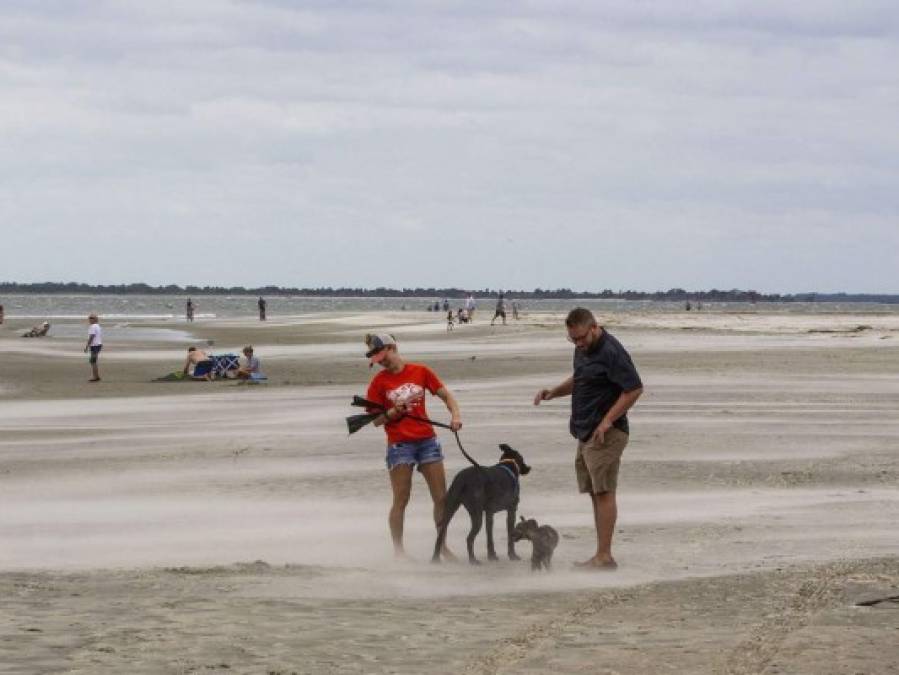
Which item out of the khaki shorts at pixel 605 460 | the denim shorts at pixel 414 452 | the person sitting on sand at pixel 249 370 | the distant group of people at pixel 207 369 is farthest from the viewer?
the distant group of people at pixel 207 369

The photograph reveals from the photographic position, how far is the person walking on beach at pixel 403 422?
10555 millimetres

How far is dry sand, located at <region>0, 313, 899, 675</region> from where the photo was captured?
25.0ft

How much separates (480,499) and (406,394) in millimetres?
878

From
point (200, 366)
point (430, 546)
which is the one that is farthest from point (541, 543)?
point (200, 366)

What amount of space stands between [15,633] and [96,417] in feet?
50.1

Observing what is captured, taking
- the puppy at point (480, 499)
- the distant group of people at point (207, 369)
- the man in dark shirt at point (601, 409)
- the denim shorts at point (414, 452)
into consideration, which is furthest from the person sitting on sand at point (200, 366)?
the man in dark shirt at point (601, 409)

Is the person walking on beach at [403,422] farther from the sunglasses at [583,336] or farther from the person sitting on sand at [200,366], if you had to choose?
the person sitting on sand at [200,366]

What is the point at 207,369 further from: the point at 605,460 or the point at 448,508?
the point at 605,460

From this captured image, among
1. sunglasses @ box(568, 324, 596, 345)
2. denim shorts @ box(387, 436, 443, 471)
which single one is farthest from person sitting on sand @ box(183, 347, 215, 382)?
sunglasses @ box(568, 324, 596, 345)

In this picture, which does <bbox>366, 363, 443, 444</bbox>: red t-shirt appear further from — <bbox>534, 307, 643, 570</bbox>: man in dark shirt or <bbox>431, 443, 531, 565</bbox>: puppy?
<bbox>534, 307, 643, 570</bbox>: man in dark shirt

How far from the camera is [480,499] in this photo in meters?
10.5

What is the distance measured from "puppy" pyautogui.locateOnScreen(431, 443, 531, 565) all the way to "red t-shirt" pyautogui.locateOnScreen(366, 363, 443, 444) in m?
0.46

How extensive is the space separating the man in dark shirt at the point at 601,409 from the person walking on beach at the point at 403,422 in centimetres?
88

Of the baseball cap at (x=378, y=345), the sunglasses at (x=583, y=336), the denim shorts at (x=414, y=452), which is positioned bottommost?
the denim shorts at (x=414, y=452)
